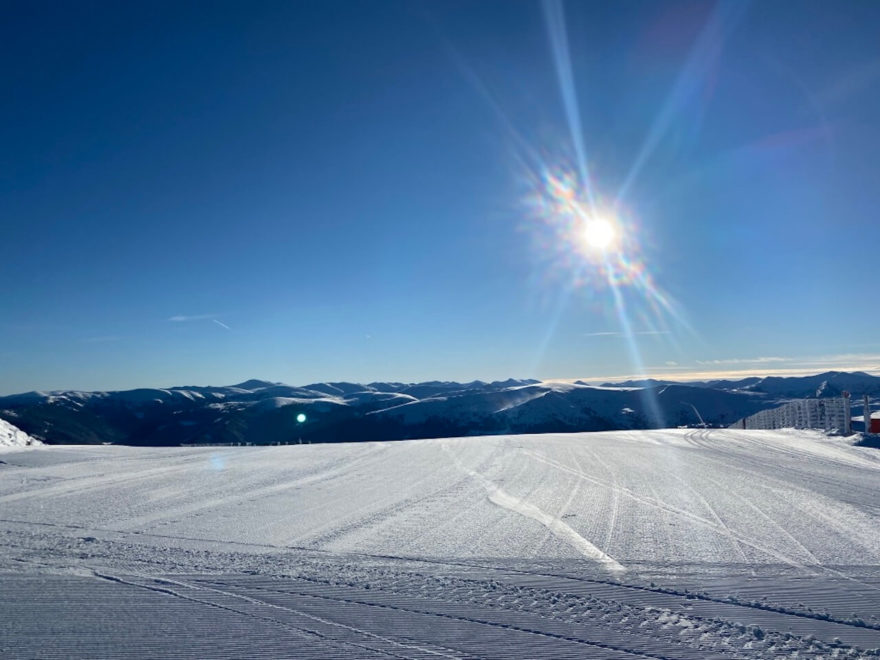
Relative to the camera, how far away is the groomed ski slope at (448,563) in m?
4.14

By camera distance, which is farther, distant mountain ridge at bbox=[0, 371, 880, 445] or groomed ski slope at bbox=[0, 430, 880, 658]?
distant mountain ridge at bbox=[0, 371, 880, 445]

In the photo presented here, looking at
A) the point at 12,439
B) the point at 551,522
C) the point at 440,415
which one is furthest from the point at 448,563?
the point at 440,415

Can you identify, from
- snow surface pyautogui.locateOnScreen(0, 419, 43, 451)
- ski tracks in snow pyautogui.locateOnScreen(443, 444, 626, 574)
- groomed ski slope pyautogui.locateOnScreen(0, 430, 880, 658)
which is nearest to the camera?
groomed ski slope pyautogui.locateOnScreen(0, 430, 880, 658)

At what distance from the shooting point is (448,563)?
5887mm

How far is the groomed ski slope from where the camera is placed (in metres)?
4.14

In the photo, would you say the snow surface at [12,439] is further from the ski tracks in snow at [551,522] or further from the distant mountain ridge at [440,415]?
the distant mountain ridge at [440,415]

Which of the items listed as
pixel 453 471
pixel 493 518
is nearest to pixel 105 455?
pixel 453 471

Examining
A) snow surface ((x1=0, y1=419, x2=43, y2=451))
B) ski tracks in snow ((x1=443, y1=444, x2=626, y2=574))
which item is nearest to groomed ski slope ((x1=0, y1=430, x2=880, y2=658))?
ski tracks in snow ((x1=443, y1=444, x2=626, y2=574))

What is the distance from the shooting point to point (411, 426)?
106000 millimetres

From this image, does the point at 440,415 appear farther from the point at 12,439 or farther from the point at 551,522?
the point at 551,522

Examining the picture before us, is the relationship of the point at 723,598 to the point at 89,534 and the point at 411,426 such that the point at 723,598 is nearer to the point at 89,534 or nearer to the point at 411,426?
the point at 89,534

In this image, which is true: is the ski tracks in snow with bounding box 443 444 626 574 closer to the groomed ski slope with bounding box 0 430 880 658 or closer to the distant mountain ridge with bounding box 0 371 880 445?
the groomed ski slope with bounding box 0 430 880 658

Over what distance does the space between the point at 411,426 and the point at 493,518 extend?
99254 millimetres

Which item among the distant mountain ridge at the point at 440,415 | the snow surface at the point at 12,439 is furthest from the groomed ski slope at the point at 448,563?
the distant mountain ridge at the point at 440,415
